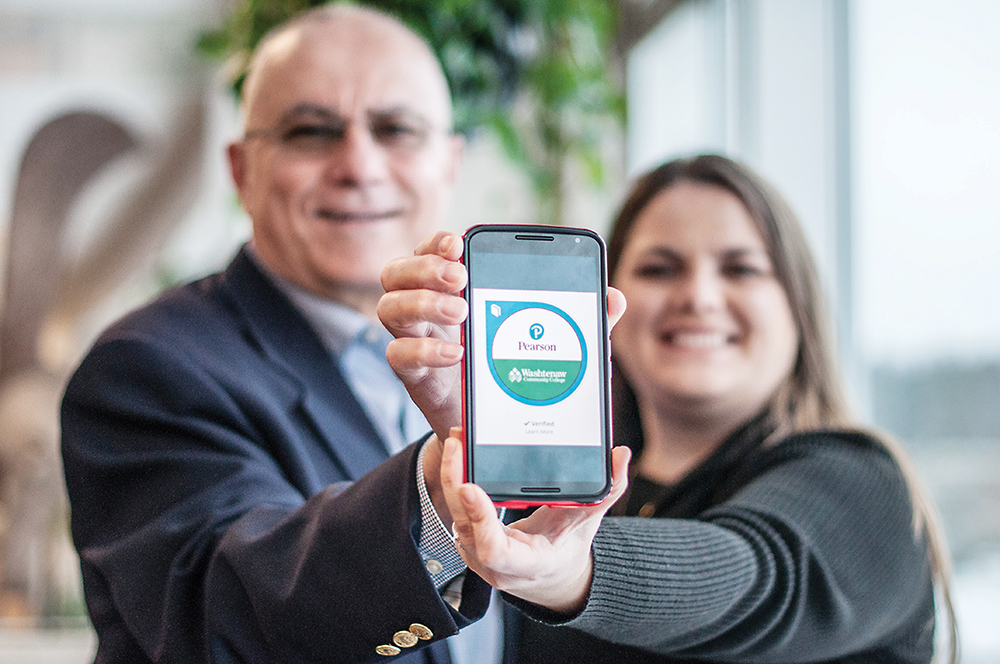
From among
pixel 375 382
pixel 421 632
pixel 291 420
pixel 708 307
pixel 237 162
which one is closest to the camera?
pixel 421 632

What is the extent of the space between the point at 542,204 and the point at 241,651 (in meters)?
2.16

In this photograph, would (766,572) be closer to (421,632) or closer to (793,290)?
(421,632)

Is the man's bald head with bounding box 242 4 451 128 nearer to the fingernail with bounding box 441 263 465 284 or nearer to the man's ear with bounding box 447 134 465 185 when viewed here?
the man's ear with bounding box 447 134 465 185

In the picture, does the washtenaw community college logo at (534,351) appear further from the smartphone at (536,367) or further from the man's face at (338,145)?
the man's face at (338,145)

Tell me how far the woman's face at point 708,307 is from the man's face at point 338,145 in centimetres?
36

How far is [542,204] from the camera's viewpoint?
2.80m

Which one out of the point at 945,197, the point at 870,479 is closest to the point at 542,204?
the point at 945,197

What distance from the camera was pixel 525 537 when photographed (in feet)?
2.02

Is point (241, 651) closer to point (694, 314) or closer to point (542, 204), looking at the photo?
point (694, 314)

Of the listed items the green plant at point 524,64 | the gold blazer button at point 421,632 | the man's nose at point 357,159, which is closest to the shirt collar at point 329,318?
the man's nose at point 357,159

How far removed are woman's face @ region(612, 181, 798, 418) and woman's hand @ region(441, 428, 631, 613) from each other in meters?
0.68

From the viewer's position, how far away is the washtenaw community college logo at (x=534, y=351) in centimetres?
62

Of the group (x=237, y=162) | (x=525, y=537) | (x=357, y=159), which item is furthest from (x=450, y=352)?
(x=237, y=162)

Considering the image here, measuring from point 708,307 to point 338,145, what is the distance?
0.56 metres
